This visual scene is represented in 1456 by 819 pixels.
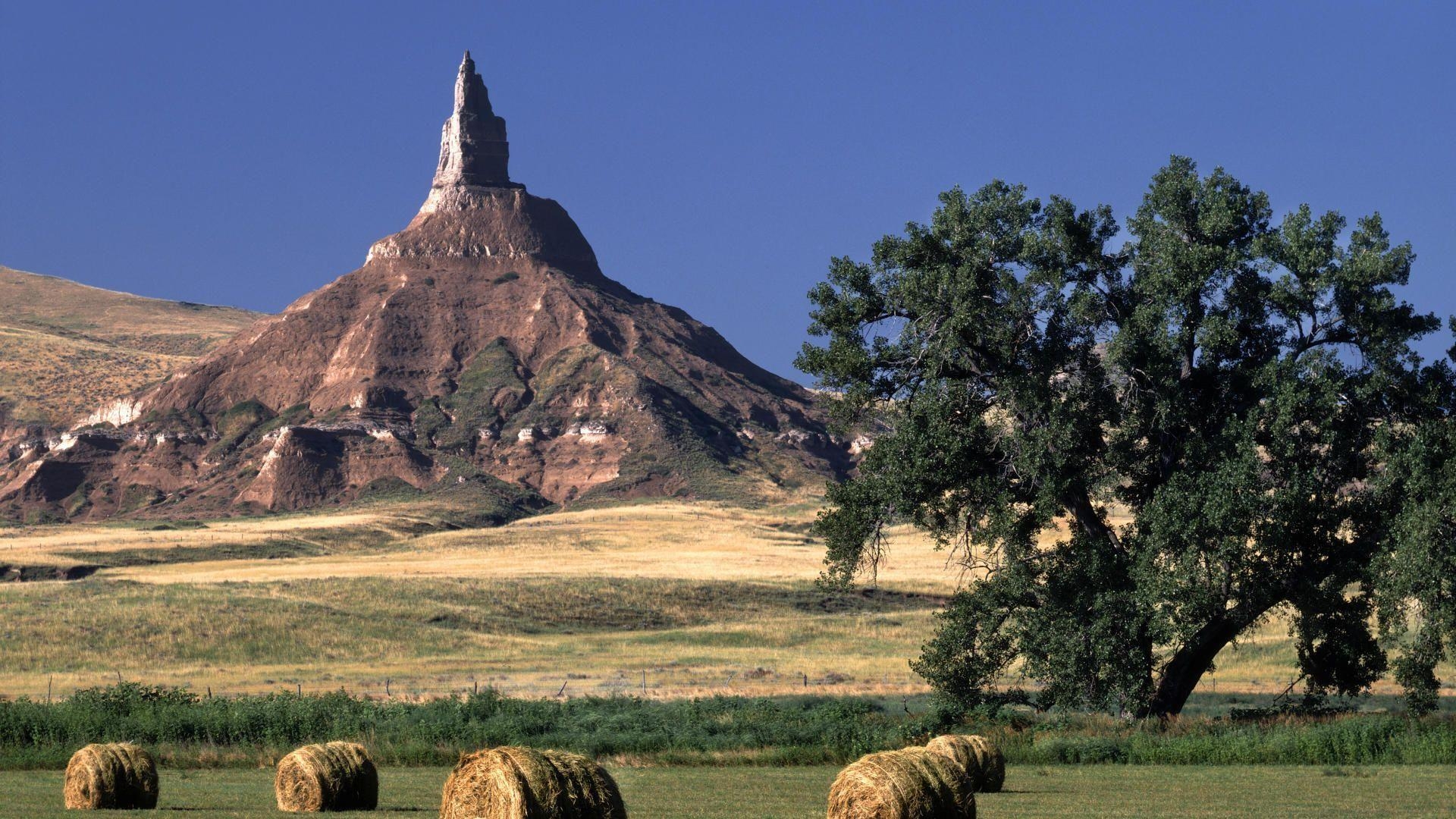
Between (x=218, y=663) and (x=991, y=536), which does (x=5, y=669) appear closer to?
(x=218, y=663)

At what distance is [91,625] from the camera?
276 ft

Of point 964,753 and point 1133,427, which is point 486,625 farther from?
point 964,753

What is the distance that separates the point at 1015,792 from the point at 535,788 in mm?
11458

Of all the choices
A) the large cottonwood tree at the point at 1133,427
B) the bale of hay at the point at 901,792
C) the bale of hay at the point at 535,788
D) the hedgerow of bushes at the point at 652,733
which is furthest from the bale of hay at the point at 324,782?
the large cottonwood tree at the point at 1133,427

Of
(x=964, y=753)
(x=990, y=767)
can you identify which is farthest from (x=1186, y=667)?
(x=964, y=753)

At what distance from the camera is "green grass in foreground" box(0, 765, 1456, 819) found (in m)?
24.7

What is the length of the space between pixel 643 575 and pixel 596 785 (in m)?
103

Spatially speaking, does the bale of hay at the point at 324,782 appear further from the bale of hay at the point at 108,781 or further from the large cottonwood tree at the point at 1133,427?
the large cottonwood tree at the point at 1133,427

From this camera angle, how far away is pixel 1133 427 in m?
39.8

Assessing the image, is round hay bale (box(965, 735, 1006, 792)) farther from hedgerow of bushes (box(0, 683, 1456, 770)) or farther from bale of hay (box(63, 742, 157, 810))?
bale of hay (box(63, 742, 157, 810))

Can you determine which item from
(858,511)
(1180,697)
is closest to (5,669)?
(858,511)

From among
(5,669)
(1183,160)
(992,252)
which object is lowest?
(5,669)

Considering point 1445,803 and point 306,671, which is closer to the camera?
point 1445,803

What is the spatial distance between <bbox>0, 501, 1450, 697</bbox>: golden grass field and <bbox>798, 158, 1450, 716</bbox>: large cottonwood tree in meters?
17.6
